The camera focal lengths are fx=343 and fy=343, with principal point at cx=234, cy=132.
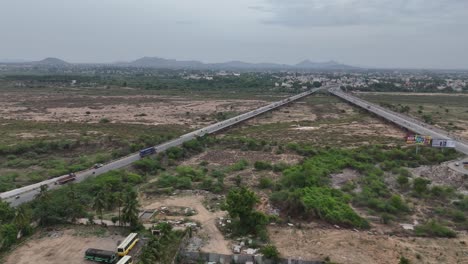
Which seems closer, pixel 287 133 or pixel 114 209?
pixel 114 209

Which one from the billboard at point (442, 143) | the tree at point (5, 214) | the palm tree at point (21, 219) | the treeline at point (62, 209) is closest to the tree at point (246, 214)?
the treeline at point (62, 209)

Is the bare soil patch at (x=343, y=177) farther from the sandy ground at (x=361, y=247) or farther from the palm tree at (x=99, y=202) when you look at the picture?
the palm tree at (x=99, y=202)

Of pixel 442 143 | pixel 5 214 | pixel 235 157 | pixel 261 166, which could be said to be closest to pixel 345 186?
pixel 261 166

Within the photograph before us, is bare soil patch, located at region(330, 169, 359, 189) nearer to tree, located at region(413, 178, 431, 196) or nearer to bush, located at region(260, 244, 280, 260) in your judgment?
tree, located at region(413, 178, 431, 196)

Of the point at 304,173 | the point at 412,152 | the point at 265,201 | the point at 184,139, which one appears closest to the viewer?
the point at 265,201

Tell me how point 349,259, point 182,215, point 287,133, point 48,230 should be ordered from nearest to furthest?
1. point 349,259
2. point 48,230
3. point 182,215
4. point 287,133

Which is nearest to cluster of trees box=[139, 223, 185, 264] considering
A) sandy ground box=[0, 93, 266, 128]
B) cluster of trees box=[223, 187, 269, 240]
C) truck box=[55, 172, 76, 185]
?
cluster of trees box=[223, 187, 269, 240]

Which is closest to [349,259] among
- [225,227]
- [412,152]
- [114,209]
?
[225,227]

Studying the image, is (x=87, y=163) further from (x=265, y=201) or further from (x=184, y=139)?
(x=265, y=201)
